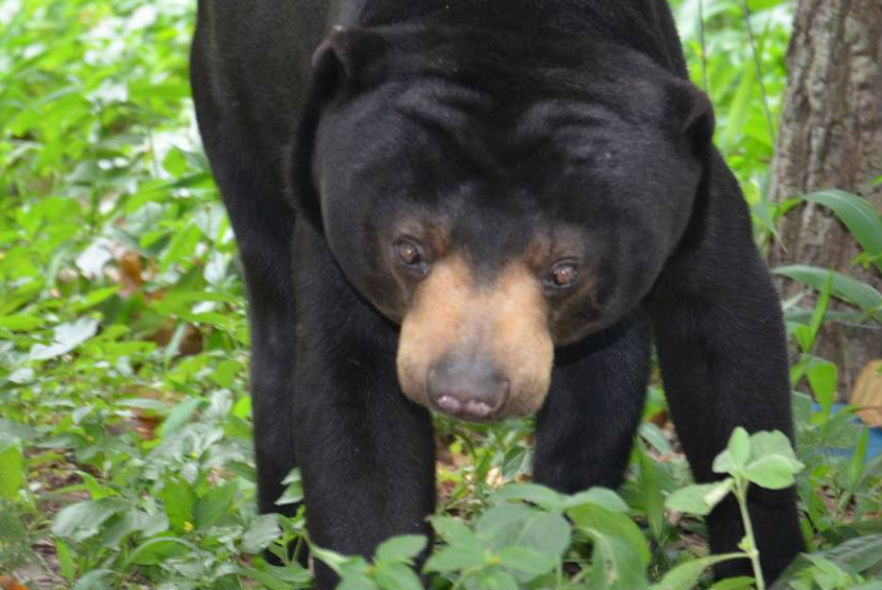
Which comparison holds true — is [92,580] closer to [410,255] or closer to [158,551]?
[158,551]

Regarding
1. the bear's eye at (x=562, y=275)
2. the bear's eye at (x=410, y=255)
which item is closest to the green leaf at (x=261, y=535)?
the bear's eye at (x=410, y=255)

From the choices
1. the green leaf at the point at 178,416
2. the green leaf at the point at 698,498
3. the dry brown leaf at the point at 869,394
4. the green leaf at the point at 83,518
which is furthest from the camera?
the dry brown leaf at the point at 869,394

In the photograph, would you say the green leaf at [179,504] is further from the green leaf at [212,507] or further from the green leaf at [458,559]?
the green leaf at [458,559]

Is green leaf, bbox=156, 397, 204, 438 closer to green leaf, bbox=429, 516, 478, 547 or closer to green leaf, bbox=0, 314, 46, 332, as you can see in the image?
green leaf, bbox=0, 314, 46, 332

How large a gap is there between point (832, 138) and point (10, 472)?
246cm

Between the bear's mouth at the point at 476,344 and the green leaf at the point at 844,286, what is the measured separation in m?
1.43

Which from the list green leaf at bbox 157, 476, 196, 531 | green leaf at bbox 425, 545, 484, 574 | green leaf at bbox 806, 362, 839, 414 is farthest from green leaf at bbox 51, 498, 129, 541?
green leaf at bbox 806, 362, 839, 414

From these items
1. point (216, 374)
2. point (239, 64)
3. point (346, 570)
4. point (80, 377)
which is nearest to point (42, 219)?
point (80, 377)

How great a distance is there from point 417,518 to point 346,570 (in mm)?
1152

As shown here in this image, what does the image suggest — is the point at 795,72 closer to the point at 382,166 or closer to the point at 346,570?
the point at 382,166

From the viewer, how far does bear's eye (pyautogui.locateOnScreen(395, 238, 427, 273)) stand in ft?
11.8

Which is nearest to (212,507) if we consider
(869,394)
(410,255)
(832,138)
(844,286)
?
(410,255)

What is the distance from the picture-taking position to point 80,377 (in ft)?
19.1

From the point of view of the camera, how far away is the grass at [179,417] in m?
3.42
